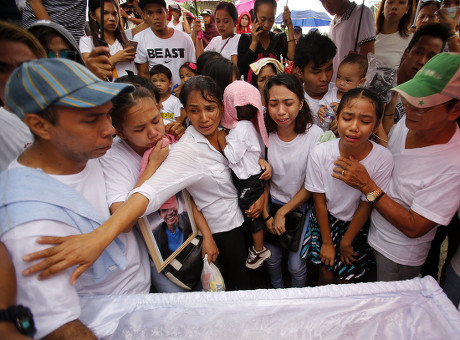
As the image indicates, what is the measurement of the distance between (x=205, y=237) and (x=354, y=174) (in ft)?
3.42

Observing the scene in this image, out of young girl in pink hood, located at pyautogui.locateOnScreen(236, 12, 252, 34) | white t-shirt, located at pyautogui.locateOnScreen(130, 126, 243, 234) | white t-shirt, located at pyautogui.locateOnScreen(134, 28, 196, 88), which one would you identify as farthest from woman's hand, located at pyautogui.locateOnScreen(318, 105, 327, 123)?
young girl in pink hood, located at pyautogui.locateOnScreen(236, 12, 252, 34)

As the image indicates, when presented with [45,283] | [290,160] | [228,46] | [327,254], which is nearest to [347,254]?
[327,254]

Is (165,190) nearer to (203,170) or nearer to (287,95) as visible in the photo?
(203,170)

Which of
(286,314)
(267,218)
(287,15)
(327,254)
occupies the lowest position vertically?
(327,254)

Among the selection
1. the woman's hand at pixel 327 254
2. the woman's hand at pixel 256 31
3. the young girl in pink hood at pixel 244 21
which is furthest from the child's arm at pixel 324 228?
the young girl in pink hood at pixel 244 21

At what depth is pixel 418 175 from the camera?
1.32m

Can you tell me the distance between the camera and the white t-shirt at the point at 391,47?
2.76 metres

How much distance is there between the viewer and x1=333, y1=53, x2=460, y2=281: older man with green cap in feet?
3.97

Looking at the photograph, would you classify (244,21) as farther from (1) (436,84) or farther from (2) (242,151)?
(1) (436,84)

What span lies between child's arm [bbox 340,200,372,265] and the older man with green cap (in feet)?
0.22

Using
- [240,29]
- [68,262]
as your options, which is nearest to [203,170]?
[68,262]

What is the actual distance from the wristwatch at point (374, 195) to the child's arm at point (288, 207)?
48cm

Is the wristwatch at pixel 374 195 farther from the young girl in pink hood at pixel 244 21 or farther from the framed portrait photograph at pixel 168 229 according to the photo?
the young girl in pink hood at pixel 244 21

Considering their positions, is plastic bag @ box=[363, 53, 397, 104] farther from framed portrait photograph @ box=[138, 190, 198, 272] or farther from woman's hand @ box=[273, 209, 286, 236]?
framed portrait photograph @ box=[138, 190, 198, 272]
